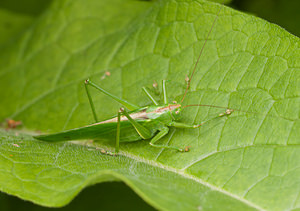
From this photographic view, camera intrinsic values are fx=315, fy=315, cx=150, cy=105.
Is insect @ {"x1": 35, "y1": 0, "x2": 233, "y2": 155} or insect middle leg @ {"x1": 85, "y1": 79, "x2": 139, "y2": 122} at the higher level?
insect middle leg @ {"x1": 85, "y1": 79, "x2": 139, "y2": 122}

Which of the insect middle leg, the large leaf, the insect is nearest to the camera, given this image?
the large leaf

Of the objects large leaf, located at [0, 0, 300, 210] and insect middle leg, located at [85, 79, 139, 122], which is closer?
large leaf, located at [0, 0, 300, 210]

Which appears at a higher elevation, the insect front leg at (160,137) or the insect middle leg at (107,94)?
the insect middle leg at (107,94)

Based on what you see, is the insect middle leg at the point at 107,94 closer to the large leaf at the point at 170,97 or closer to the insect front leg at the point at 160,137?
the large leaf at the point at 170,97

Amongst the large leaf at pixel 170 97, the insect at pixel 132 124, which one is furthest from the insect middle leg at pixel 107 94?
the large leaf at pixel 170 97

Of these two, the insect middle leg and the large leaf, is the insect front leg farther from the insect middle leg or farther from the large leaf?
the insect middle leg

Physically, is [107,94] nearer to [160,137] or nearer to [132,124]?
[132,124]

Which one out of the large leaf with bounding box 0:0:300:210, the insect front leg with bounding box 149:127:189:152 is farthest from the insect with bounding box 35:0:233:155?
the large leaf with bounding box 0:0:300:210

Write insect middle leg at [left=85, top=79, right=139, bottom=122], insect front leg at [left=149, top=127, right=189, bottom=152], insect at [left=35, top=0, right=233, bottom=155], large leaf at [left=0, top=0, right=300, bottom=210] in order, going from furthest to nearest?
insect middle leg at [left=85, top=79, right=139, bottom=122], insect at [left=35, top=0, right=233, bottom=155], insect front leg at [left=149, top=127, right=189, bottom=152], large leaf at [left=0, top=0, right=300, bottom=210]
